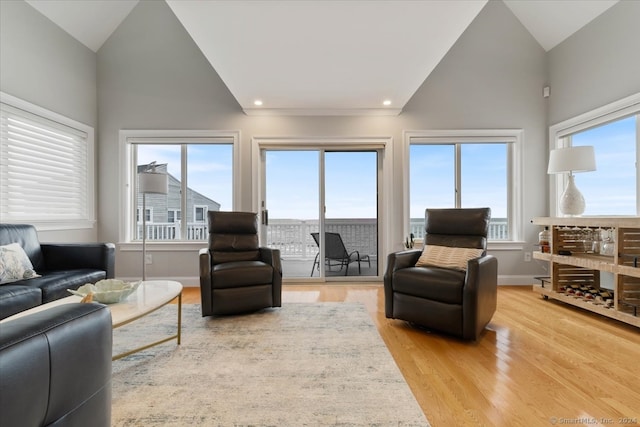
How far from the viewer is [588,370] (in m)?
1.92

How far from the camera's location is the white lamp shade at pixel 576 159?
306cm

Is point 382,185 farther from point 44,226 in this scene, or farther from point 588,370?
point 44,226

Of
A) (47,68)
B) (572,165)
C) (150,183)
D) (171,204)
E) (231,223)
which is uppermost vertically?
(47,68)

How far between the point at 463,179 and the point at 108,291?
4.22m

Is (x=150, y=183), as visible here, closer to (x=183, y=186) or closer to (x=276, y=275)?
(x=183, y=186)

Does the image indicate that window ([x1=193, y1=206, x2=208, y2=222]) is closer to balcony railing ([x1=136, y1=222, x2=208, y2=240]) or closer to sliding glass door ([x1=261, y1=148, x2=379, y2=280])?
balcony railing ([x1=136, y1=222, x2=208, y2=240])

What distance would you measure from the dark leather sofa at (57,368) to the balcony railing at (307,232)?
3.48 m

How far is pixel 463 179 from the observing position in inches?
173

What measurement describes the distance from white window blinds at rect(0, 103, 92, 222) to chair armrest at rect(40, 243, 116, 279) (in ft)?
1.96

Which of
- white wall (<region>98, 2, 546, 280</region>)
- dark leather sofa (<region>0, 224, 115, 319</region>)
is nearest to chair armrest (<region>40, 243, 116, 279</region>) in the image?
dark leather sofa (<region>0, 224, 115, 319</region>)

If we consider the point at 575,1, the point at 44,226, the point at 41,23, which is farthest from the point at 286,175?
the point at 575,1

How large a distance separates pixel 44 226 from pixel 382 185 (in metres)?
3.99

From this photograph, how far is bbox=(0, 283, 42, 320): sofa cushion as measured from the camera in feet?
Result: 6.59

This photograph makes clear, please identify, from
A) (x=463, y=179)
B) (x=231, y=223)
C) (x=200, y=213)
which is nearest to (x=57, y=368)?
(x=231, y=223)
